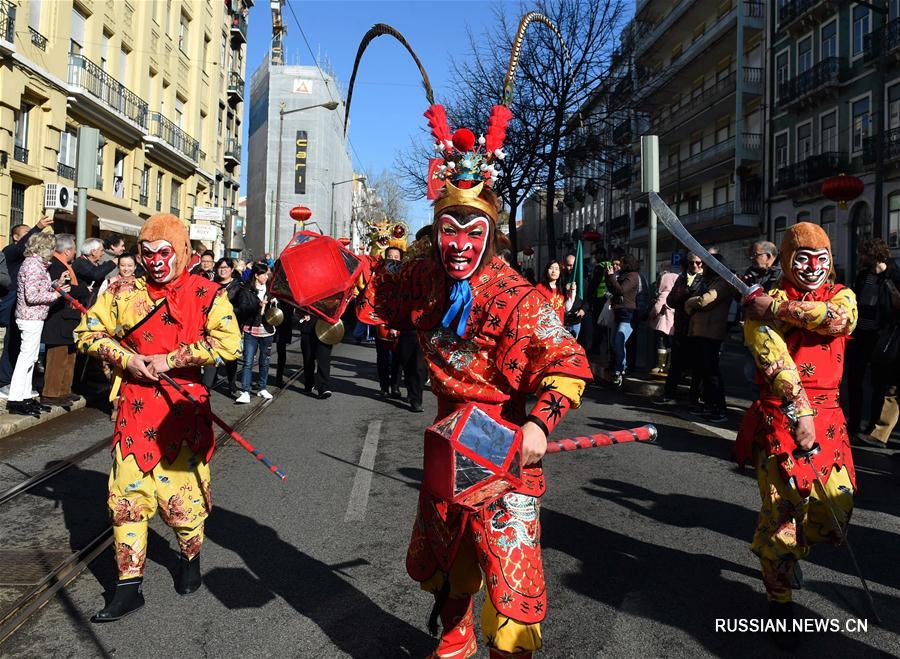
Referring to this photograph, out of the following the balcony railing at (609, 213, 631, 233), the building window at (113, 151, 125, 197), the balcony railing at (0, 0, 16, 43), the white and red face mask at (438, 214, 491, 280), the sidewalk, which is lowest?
the sidewalk

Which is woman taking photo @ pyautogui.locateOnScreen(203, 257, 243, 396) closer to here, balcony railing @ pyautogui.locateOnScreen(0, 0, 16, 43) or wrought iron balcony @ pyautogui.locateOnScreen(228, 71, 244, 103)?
balcony railing @ pyautogui.locateOnScreen(0, 0, 16, 43)

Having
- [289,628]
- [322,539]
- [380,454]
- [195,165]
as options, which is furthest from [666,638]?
[195,165]

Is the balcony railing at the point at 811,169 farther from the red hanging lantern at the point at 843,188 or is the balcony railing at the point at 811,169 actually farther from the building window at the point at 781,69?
the red hanging lantern at the point at 843,188

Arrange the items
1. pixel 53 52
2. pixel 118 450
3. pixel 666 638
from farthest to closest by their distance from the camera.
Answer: pixel 53 52 → pixel 118 450 → pixel 666 638

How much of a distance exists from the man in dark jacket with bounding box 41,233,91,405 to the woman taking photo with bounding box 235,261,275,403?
1765mm

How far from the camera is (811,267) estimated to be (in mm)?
3344

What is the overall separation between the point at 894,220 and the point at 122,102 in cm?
2656

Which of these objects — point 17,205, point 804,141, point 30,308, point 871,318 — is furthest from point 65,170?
point 804,141

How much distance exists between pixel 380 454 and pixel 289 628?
330 cm

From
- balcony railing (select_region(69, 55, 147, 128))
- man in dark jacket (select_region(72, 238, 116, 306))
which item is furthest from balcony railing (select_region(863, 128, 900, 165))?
balcony railing (select_region(69, 55, 147, 128))

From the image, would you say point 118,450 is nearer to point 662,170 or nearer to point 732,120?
point 732,120

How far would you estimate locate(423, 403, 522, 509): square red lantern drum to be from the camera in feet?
6.81

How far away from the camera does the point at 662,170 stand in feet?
142

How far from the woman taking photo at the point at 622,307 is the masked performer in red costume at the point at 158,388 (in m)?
7.45
